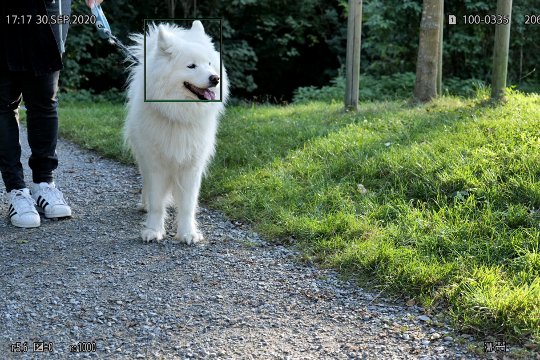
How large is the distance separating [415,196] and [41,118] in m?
2.58

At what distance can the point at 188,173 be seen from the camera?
4090 mm

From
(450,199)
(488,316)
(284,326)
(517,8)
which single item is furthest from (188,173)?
(517,8)

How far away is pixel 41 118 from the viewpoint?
4281mm

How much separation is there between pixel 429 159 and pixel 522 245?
129 centimetres

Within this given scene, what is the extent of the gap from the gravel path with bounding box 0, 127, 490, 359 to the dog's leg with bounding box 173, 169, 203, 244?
80mm

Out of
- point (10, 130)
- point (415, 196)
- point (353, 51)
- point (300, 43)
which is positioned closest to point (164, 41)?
point (10, 130)

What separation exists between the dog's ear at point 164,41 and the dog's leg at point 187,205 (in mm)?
767

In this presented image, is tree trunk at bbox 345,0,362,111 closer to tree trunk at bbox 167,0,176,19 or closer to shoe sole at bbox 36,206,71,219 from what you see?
shoe sole at bbox 36,206,71,219

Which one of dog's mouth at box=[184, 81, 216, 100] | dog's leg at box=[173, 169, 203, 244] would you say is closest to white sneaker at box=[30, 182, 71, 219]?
dog's leg at box=[173, 169, 203, 244]

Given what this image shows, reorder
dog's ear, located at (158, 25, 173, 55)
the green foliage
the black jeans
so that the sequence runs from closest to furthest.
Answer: dog's ear, located at (158, 25, 173, 55), the black jeans, the green foliage

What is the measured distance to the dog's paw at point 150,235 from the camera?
4.05m

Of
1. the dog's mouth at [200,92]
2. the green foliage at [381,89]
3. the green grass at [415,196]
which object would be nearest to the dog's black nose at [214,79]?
the dog's mouth at [200,92]

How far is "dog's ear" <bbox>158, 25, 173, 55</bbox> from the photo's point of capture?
146 inches

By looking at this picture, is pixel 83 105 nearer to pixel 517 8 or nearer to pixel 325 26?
pixel 325 26
